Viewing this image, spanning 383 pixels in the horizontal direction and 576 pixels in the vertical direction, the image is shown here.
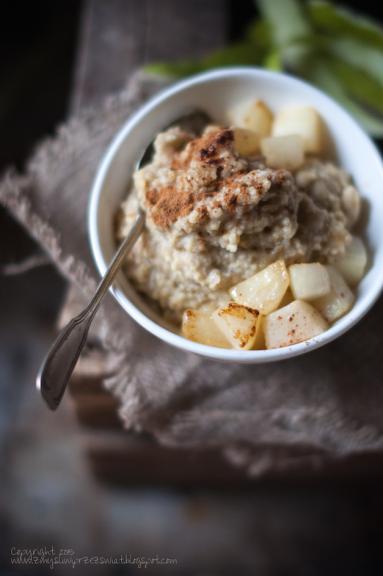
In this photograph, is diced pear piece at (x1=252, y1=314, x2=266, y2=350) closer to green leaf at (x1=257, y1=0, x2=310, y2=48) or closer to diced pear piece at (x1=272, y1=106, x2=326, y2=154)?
diced pear piece at (x1=272, y1=106, x2=326, y2=154)

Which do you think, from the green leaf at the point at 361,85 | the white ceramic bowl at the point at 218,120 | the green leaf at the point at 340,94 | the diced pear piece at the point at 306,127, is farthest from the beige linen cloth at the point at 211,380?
the green leaf at the point at 361,85

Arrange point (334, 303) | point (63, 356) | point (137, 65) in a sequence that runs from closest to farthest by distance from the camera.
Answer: point (63, 356) → point (334, 303) → point (137, 65)

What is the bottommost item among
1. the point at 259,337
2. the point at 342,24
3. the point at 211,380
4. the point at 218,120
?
the point at 211,380

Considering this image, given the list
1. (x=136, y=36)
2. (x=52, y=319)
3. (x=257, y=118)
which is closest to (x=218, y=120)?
(x=257, y=118)

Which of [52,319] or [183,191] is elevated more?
[183,191]

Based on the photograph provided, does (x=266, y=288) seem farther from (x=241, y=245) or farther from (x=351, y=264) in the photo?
(x=351, y=264)

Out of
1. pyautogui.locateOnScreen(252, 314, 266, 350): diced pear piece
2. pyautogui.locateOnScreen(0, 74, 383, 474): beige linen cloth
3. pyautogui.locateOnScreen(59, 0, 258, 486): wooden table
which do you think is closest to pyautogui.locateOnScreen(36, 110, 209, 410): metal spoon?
pyautogui.locateOnScreen(0, 74, 383, 474): beige linen cloth
